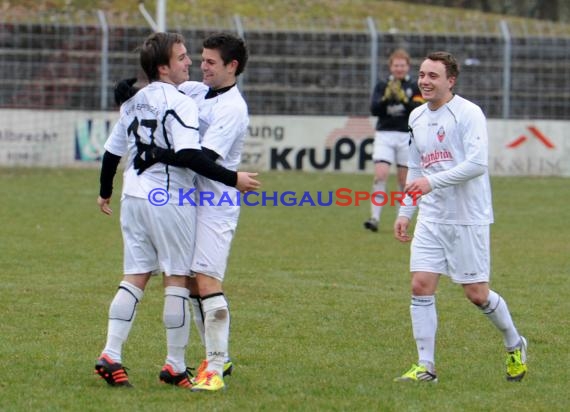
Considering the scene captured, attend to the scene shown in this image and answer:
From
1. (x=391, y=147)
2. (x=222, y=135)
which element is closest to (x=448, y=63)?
(x=222, y=135)

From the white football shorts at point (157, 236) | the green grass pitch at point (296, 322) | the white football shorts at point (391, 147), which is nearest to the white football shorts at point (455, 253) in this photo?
the green grass pitch at point (296, 322)

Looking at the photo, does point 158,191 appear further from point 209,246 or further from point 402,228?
point 402,228

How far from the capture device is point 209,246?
6.69m

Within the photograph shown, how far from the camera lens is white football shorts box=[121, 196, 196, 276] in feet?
21.5

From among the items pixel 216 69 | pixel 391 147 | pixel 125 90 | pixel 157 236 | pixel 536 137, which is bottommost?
pixel 536 137

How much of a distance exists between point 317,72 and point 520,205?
970cm

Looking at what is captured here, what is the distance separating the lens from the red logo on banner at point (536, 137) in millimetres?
24859

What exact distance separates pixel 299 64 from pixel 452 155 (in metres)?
20.8

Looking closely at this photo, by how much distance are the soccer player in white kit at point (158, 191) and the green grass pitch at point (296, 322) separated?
0.40m

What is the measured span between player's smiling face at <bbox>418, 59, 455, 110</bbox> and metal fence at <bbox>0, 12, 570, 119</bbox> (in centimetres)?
1895

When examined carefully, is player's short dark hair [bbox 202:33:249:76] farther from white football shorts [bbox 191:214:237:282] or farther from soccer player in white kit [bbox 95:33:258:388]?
white football shorts [bbox 191:214:237:282]

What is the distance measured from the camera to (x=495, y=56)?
27.9 meters

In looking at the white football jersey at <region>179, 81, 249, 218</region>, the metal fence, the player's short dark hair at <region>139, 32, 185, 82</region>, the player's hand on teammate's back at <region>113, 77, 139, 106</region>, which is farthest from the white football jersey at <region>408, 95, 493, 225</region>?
the metal fence

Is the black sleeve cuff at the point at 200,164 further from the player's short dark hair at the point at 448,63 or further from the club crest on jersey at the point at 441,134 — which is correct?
the player's short dark hair at the point at 448,63
